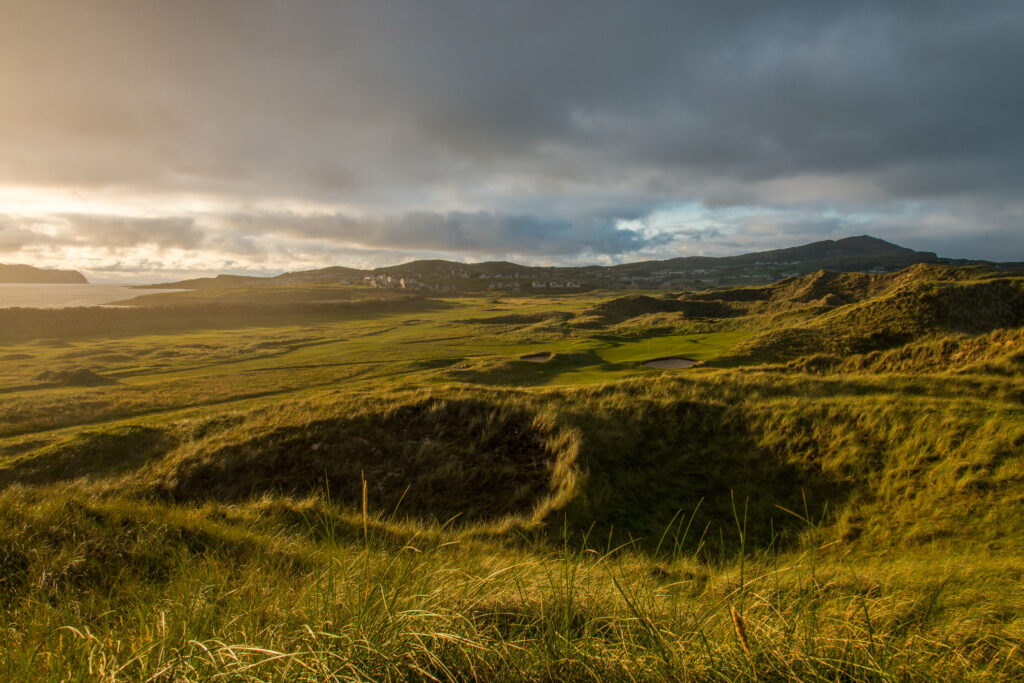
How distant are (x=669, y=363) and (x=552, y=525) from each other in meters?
25.9

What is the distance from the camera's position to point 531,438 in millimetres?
13273

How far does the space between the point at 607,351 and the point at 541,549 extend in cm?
3631

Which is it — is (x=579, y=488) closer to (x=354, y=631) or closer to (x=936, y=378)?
(x=354, y=631)

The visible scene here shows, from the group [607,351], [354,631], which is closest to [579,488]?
[354,631]

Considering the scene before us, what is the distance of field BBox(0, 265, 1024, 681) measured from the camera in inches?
102

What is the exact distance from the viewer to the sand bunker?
31261 millimetres

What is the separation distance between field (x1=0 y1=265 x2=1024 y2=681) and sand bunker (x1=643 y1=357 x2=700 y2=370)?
79.3 inches

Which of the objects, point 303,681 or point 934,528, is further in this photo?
point 934,528

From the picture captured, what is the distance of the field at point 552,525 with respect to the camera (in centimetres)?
259

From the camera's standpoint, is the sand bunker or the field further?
the sand bunker

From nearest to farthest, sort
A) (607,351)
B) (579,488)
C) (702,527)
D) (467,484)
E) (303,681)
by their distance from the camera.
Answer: (303,681)
(702,527)
(579,488)
(467,484)
(607,351)

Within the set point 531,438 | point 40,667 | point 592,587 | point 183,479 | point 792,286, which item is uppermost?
point 792,286

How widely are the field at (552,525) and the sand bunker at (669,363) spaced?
6.61 feet

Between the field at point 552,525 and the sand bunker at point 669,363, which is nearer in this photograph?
the field at point 552,525
